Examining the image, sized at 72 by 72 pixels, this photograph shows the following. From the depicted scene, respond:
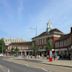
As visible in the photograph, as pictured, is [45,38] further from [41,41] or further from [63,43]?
[63,43]

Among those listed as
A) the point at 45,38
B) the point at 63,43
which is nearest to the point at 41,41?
the point at 45,38

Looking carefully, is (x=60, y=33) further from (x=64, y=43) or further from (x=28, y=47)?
(x=28, y=47)

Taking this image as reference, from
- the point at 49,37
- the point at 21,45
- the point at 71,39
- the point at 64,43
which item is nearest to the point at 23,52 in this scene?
the point at 21,45

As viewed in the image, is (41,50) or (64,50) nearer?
(64,50)

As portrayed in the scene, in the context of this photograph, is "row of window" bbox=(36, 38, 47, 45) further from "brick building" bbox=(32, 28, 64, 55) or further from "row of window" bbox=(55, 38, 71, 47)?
"row of window" bbox=(55, 38, 71, 47)

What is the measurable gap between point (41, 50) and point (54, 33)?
541 inches

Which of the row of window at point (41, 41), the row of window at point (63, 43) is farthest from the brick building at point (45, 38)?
the row of window at point (63, 43)

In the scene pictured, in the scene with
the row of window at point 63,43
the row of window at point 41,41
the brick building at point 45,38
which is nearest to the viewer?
the row of window at point 63,43

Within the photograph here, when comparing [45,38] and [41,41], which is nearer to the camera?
[45,38]

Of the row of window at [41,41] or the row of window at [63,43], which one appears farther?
the row of window at [41,41]

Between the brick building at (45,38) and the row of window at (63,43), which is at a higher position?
the brick building at (45,38)

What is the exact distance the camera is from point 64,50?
106 metres

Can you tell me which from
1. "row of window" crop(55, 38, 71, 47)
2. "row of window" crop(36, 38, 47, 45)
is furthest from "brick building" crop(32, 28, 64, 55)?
"row of window" crop(55, 38, 71, 47)

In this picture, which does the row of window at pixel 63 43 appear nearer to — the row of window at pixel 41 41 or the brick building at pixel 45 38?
the brick building at pixel 45 38
